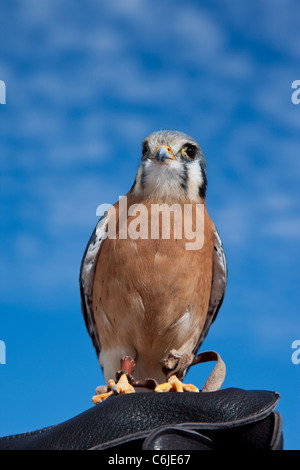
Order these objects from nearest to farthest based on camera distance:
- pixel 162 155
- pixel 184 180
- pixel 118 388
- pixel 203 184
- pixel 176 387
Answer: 1. pixel 118 388
2. pixel 176 387
3. pixel 162 155
4. pixel 184 180
5. pixel 203 184

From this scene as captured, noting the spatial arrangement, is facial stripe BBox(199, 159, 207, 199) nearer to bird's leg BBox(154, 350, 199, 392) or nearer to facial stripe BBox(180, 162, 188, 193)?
facial stripe BBox(180, 162, 188, 193)

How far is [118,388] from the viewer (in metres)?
2.54

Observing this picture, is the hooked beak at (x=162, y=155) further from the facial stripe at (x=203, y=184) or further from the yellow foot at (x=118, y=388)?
the yellow foot at (x=118, y=388)

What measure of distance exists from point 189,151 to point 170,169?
229 millimetres

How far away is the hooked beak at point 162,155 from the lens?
366 centimetres

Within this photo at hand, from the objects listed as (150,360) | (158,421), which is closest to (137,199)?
(150,360)

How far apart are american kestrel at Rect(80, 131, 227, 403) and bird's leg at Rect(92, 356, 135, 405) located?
681mm

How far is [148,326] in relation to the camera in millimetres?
3455

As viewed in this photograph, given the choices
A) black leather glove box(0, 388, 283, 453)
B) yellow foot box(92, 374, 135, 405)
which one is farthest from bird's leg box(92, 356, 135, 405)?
black leather glove box(0, 388, 283, 453)

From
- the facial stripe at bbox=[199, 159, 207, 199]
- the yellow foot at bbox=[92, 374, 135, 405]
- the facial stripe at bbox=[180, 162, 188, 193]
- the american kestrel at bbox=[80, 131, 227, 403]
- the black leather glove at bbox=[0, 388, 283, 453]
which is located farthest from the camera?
the facial stripe at bbox=[199, 159, 207, 199]

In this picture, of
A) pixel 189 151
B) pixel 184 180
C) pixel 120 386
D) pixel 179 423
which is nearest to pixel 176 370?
pixel 120 386

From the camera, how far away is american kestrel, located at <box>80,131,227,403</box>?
340 cm

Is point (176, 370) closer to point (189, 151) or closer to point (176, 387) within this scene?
point (176, 387)
